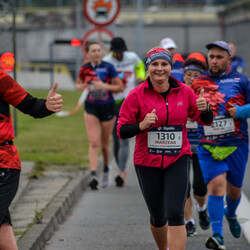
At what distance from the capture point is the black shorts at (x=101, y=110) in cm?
1053

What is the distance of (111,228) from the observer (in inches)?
305

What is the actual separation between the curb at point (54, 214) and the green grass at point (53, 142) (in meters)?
1.50

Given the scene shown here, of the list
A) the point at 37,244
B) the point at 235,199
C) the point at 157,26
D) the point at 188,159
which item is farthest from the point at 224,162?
the point at 157,26

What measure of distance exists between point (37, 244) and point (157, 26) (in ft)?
198

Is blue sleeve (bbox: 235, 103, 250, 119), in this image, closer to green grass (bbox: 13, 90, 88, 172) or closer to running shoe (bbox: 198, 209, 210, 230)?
running shoe (bbox: 198, 209, 210, 230)

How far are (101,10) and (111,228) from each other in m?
7.35

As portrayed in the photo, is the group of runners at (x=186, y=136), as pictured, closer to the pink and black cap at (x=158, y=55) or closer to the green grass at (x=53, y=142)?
the pink and black cap at (x=158, y=55)

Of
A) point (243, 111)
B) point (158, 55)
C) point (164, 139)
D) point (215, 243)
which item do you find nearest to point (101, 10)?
point (243, 111)

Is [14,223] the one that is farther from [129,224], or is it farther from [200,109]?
[200,109]

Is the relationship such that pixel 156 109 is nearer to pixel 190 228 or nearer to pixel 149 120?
pixel 149 120

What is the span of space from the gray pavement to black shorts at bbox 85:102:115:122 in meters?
0.88

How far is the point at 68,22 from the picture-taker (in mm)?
66750

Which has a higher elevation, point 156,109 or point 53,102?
point 53,102

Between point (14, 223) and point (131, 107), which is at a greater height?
point (131, 107)
